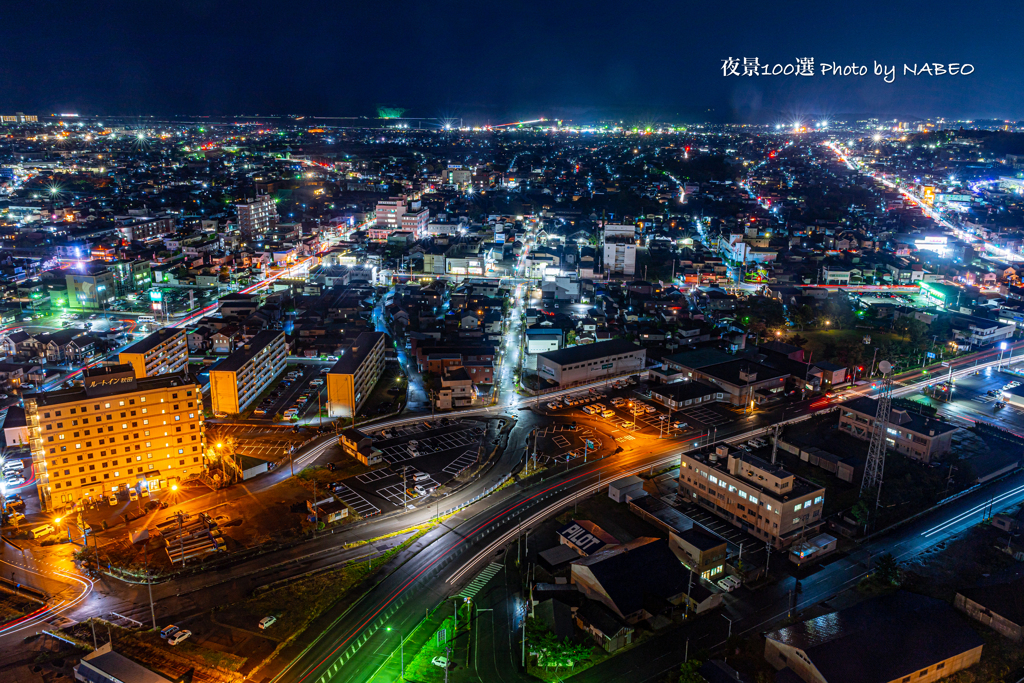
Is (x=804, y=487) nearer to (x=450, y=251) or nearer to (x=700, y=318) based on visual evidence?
(x=700, y=318)

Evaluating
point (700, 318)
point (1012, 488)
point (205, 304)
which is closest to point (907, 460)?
point (1012, 488)

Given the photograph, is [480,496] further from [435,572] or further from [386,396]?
[386,396]

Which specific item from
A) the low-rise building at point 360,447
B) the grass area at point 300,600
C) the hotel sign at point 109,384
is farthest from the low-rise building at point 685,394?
the hotel sign at point 109,384

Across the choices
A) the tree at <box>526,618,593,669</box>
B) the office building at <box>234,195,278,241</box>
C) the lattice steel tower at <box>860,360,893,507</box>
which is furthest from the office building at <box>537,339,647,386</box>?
the office building at <box>234,195,278,241</box>

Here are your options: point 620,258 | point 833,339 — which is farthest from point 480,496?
point 620,258

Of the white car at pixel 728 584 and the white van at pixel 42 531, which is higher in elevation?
the white van at pixel 42 531

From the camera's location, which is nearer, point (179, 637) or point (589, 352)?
point (179, 637)

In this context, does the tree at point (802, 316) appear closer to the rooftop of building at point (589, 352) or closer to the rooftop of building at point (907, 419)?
the rooftop of building at point (589, 352)
